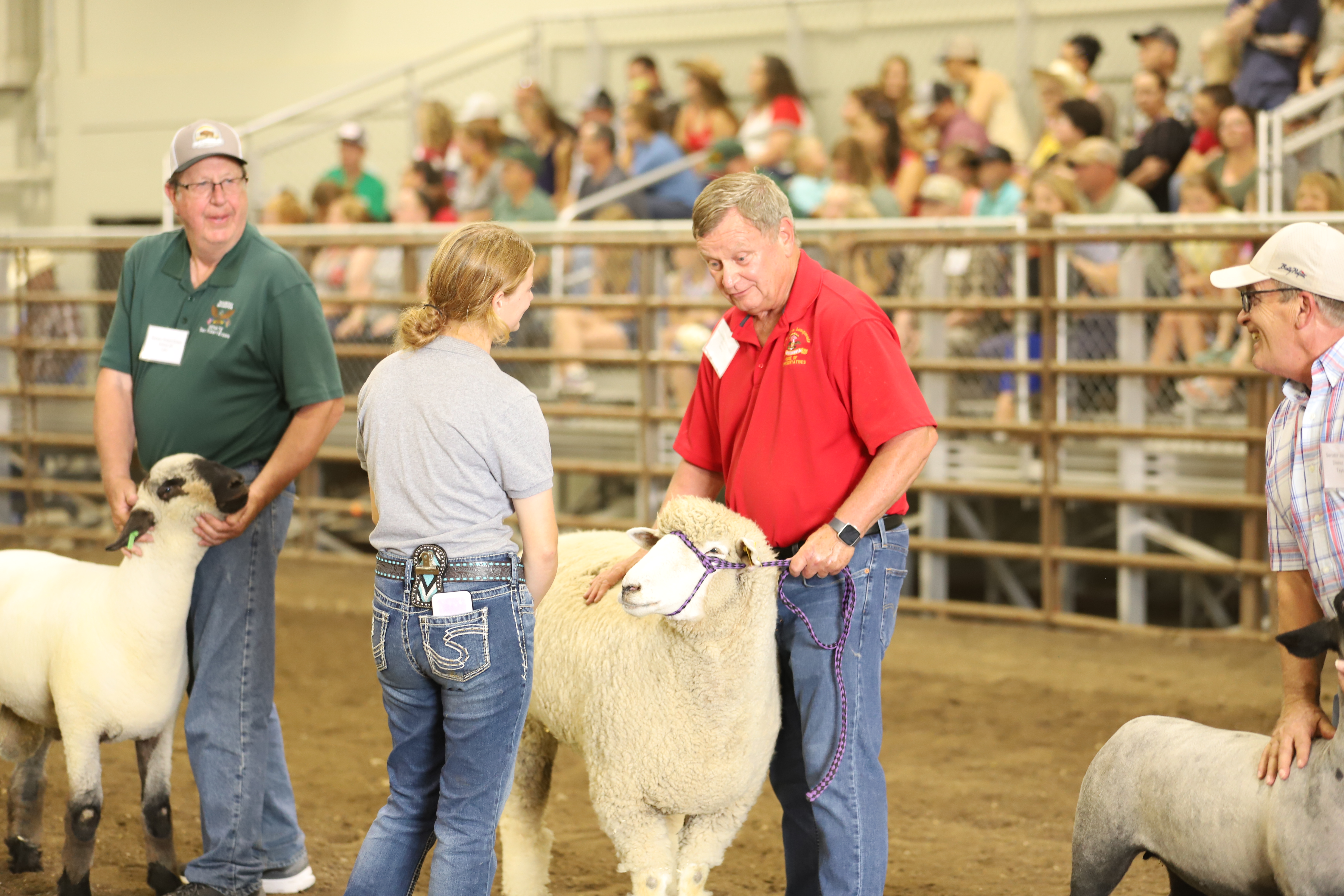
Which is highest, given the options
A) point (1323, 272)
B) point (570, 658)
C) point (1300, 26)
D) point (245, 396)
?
point (1300, 26)

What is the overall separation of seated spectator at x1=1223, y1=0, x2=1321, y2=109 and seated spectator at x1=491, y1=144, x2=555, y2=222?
480 centimetres

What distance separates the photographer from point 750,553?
314cm

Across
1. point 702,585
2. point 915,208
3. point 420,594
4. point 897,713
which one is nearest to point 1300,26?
point 915,208

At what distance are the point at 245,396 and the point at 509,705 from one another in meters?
1.43

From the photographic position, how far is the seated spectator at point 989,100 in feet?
32.2

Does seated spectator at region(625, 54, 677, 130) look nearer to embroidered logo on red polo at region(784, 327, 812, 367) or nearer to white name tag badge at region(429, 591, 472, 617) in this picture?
embroidered logo on red polo at region(784, 327, 812, 367)

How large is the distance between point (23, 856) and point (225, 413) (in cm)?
155

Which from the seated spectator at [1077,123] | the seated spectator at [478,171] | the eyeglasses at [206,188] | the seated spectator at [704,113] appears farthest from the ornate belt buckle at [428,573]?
the seated spectator at [704,113]

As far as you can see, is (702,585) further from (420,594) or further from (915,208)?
(915,208)

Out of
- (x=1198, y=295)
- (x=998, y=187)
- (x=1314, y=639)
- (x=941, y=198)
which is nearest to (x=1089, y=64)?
(x=998, y=187)

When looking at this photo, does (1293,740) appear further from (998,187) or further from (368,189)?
(368,189)

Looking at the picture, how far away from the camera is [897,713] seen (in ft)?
20.4

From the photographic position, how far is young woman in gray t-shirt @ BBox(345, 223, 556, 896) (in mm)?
2854

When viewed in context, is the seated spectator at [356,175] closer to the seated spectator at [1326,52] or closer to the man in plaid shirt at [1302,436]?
the seated spectator at [1326,52]
